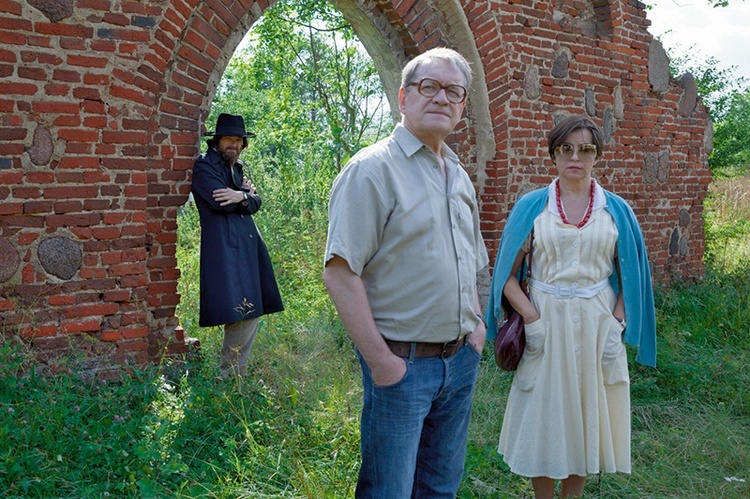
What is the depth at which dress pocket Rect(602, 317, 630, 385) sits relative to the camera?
3.26 m

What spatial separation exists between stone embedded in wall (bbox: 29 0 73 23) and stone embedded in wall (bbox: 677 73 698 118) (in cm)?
685

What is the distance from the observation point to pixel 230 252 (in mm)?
4645

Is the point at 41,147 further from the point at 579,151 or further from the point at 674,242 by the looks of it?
the point at 674,242

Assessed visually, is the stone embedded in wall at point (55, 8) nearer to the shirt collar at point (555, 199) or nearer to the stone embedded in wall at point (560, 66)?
the shirt collar at point (555, 199)

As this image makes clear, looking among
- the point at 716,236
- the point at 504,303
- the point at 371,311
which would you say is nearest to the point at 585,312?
the point at 504,303

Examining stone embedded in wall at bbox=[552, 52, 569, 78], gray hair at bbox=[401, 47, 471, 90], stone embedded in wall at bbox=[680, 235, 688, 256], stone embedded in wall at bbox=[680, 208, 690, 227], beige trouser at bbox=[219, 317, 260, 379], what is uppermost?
stone embedded in wall at bbox=[552, 52, 569, 78]

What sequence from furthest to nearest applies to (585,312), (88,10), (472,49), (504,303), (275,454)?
(472,49) < (88,10) < (275,454) < (504,303) < (585,312)

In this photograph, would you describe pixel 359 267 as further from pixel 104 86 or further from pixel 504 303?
pixel 104 86

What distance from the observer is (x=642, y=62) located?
7715 mm

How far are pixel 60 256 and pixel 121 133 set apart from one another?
864mm

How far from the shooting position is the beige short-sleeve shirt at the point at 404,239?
223cm

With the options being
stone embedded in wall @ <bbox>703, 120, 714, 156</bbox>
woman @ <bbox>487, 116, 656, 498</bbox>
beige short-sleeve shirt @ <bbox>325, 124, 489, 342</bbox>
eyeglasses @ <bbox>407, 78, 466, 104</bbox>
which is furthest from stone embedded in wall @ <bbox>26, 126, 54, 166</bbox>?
stone embedded in wall @ <bbox>703, 120, 714, 156</bbox>

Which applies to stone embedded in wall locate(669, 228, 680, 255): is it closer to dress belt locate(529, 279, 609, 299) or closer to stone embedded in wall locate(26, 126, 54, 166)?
dress belt locate(529, 279, 609, 299)

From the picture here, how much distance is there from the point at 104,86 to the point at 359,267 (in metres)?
2.87
